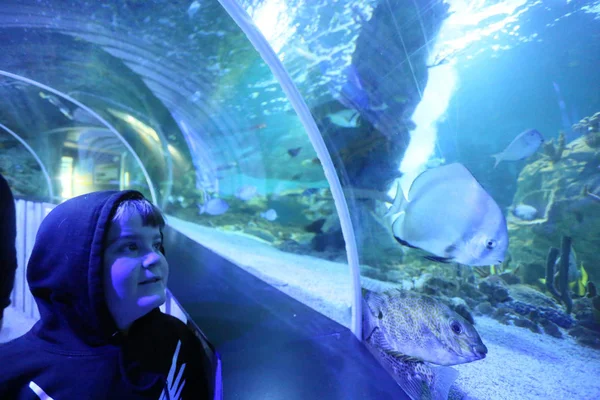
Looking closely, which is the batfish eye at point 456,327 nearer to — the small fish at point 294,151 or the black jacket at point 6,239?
the black jacket at point 6,239

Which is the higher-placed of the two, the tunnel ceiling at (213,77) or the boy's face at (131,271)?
the tunnel ceiling at (213,77)

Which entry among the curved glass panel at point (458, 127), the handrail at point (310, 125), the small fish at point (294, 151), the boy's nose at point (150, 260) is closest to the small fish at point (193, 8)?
the curved glass panel at point (458, 127)

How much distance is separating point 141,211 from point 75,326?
0.44m

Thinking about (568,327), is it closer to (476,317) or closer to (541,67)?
(476,317)

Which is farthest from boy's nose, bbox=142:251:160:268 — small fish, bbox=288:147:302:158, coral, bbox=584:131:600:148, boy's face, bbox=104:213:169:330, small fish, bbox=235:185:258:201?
small fish, bbox=235:185:258:201

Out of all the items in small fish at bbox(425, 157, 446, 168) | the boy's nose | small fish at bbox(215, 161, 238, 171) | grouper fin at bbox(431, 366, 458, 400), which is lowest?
grouper fin at bbox(431, 366, 458, 400)

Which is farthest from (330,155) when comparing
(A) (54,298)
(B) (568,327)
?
(B) (568,327)

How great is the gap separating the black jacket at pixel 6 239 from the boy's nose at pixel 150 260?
161cm

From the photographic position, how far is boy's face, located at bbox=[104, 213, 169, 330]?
920 mm

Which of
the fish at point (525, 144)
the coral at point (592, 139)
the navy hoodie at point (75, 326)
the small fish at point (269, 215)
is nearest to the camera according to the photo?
the navy hoodie at point (75, 326)

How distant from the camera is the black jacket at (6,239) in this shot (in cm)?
175

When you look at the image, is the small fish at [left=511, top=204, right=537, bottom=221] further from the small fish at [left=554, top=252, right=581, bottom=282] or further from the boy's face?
the boy's face

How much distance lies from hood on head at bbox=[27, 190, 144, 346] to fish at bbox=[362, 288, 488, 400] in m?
1.34

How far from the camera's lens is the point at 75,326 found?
88cm
